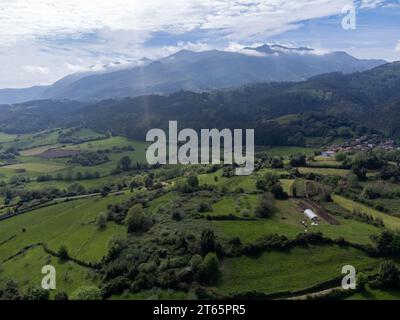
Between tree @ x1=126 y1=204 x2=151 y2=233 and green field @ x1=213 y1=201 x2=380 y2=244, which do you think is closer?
green field @ x1=213 y1=201 x2=380 y2=244

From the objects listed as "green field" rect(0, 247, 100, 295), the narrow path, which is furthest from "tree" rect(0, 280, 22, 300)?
the narrow path

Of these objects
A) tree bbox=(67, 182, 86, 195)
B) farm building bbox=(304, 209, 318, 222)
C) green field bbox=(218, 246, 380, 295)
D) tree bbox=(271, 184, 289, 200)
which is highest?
tree bbox=(271, 184, 289, 200)

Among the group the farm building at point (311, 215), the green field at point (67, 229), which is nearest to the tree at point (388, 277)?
the farm building at point (311, 215)

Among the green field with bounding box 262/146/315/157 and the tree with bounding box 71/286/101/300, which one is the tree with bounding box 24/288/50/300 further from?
the green field with bounding box 262/146/315/157

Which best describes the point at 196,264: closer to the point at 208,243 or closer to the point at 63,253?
the point at 208,243

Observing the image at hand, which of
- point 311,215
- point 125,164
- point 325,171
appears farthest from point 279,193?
point 125,164

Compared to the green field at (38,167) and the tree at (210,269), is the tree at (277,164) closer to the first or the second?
the tree at (210,269)

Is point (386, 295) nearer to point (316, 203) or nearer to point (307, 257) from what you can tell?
point (307, 257)
